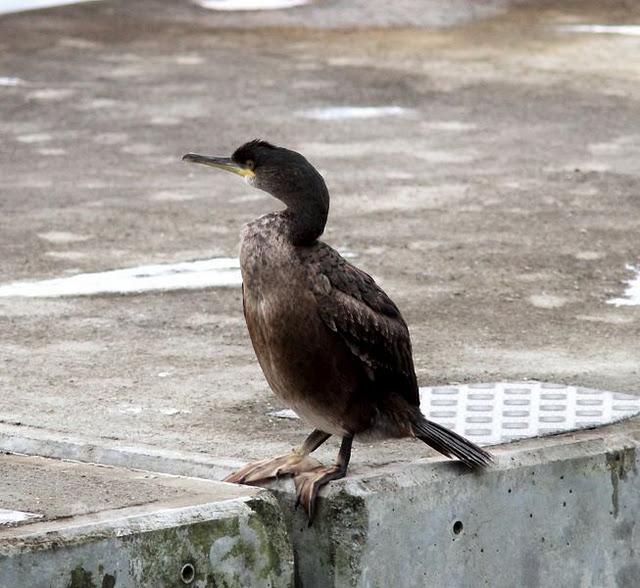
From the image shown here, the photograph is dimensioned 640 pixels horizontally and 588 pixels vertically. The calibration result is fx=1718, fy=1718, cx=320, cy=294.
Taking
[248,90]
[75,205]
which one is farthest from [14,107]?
[75,205]

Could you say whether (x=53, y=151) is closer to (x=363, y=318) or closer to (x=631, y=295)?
(x=631, y=295)

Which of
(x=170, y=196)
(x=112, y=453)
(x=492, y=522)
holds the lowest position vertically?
(x=170, y=196)

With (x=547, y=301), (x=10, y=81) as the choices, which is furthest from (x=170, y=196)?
(x=10, y=81)

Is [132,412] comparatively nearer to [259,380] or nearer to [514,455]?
[259,380]

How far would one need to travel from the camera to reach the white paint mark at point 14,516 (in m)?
4.30

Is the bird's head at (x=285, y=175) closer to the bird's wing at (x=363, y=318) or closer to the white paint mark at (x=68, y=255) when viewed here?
the bird's wing at (x=363, y=318)

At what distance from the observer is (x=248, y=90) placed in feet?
39.8

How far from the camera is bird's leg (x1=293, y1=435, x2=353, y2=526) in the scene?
4.68 metres

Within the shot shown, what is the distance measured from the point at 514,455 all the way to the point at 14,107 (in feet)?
23.5

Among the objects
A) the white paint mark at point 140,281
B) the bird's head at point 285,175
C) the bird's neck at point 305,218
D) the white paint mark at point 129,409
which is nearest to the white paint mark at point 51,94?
the white paint mark at point 140,281

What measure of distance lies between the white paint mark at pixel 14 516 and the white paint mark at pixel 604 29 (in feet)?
35.7

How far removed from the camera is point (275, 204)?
916cm

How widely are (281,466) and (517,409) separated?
1.14 metres

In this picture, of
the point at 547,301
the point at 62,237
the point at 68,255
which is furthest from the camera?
the point at 62,237
